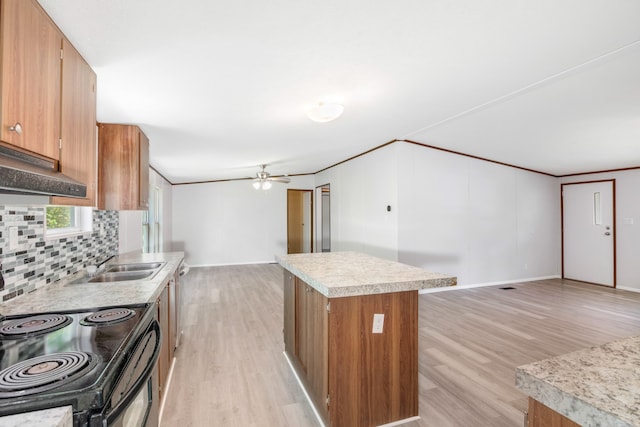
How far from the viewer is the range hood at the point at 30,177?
86 cm

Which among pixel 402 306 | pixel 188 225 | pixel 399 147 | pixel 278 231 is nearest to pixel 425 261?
pixel 399 147

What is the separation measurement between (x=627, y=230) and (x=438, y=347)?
4.91 m

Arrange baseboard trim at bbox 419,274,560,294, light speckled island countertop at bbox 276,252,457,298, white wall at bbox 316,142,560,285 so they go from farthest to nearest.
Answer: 1. baseboard trim at bbox 419,274,560,294
2. white wall at bbox 316,142,560,285
3. light speckled island countertop at bbox 276,252,457,298

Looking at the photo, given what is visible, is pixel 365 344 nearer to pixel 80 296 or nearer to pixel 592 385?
pixel 592 385

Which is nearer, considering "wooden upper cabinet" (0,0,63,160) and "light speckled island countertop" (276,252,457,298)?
"wooden upper cabinet" (0,0,63,160)

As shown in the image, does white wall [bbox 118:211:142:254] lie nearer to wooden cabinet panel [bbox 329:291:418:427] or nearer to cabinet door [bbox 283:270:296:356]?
cabinet door [bbox 283:270:296:356]

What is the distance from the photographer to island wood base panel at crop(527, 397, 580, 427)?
0.66 meters

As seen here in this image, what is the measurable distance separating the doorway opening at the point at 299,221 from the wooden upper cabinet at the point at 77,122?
22.1 feet

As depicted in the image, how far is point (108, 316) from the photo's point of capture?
56.0 inches

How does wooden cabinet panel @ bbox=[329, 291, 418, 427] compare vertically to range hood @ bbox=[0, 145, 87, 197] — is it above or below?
below

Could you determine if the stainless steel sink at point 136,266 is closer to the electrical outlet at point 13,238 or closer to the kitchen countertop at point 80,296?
the kitchen countertop at point 80,296

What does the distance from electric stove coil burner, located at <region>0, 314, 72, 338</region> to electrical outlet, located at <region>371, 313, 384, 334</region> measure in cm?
153

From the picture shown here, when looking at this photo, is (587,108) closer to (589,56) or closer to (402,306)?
(589,56)

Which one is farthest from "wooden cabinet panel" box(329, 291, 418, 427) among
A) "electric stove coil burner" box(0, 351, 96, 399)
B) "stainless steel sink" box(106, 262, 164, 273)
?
"stainless steel sink" box(106, 262, 164, 273)
